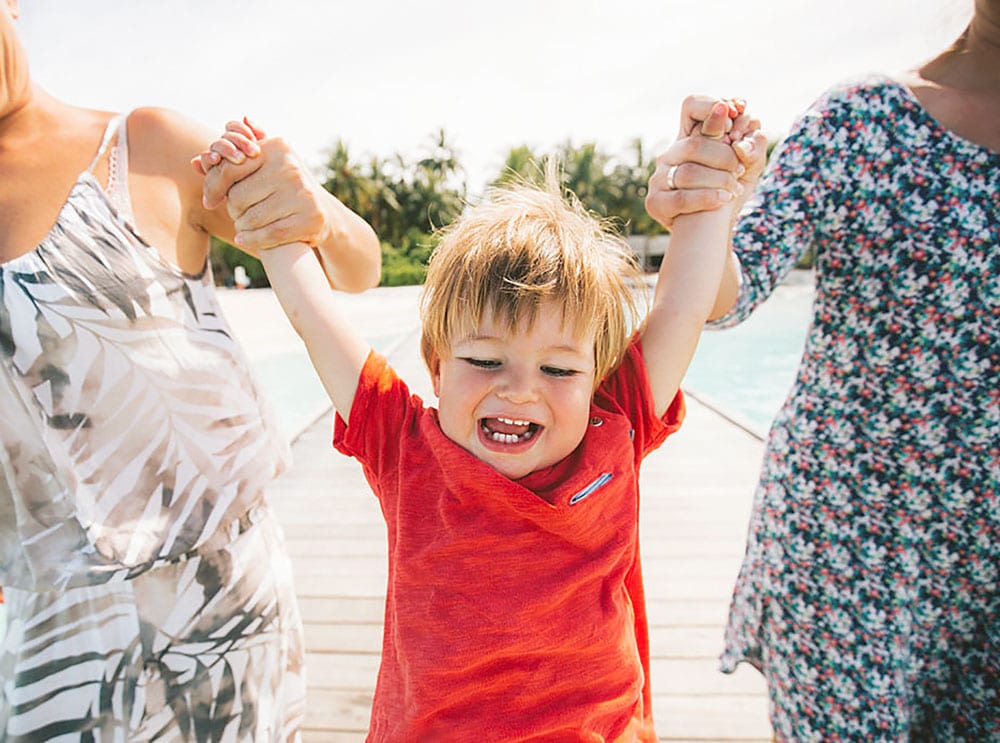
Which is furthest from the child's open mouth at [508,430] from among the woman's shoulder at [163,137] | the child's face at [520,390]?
the woman's shoulder at [163,137]

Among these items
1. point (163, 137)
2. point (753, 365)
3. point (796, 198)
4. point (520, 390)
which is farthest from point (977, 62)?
point (753, 365)

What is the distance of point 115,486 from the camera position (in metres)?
A: 1.04

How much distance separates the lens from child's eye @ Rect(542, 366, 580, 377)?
1059mm

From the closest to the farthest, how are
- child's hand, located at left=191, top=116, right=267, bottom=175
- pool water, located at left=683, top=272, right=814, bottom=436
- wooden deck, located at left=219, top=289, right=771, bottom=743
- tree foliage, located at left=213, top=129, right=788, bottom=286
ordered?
1. child's hand, located at left=191, top=116, right=267, bottom=175
2. wooden deck, located at left=219, top=289, right=771, bottom=743
3. pool water, located at left=683, top=272, right=814, bottom=436
4. tree foliage, located at left=213, top=129, right=788, bottom=286

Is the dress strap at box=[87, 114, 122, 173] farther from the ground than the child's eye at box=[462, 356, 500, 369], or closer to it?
farther from the ground

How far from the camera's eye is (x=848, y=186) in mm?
1128

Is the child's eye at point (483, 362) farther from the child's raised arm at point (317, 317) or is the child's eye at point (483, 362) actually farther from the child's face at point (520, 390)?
the child's raised arm at point (317, 317)

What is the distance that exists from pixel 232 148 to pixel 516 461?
23.6 inches

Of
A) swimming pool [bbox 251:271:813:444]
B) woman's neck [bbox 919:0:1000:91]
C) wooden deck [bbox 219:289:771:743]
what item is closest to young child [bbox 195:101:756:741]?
woman's neck [bbox 919:0:1000:91]

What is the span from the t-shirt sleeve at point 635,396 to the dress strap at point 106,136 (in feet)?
2.76

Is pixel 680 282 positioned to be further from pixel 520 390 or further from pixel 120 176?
pixel 120 176

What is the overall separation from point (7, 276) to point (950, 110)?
143cm

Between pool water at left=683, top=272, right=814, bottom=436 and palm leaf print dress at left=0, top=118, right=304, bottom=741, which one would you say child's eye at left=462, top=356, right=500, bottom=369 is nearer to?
palm leaf print dress at left=0, top=118, right=304, bottom=741

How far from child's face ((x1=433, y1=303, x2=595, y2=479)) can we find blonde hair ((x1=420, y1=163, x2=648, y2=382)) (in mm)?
22
